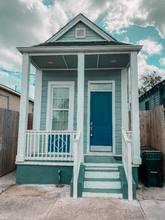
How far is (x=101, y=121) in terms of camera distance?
5078 mm

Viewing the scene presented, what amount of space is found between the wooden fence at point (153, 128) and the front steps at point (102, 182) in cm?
138

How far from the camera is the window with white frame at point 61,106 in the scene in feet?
16.9

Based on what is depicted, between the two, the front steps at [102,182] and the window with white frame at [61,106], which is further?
the window with white frame at [61,106]

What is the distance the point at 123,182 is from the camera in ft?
10.1

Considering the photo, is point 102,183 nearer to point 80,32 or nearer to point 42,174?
point 42,174

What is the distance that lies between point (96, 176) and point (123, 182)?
0.67 meters

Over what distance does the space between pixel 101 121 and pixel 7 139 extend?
289 centimetres

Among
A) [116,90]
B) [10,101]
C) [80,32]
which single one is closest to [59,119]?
[116,90]

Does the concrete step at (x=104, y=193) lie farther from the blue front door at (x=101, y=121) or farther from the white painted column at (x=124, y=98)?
the white painted column at (x=124, y=98)

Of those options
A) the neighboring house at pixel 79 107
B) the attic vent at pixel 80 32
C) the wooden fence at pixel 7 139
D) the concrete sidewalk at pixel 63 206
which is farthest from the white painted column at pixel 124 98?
the wooden fence at pixel 7 139

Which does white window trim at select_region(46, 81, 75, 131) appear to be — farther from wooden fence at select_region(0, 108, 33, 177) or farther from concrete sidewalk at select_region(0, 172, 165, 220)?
concrete sidewalk at select_region(0, 172, 165, 220)

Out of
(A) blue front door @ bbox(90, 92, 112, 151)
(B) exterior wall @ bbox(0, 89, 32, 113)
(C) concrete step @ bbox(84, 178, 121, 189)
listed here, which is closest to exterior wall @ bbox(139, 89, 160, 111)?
(A) blue front door @ bbox(90, 92, 112, 151)

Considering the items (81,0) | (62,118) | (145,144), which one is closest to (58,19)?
(81,0)

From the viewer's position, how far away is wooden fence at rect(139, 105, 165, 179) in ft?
12.8
